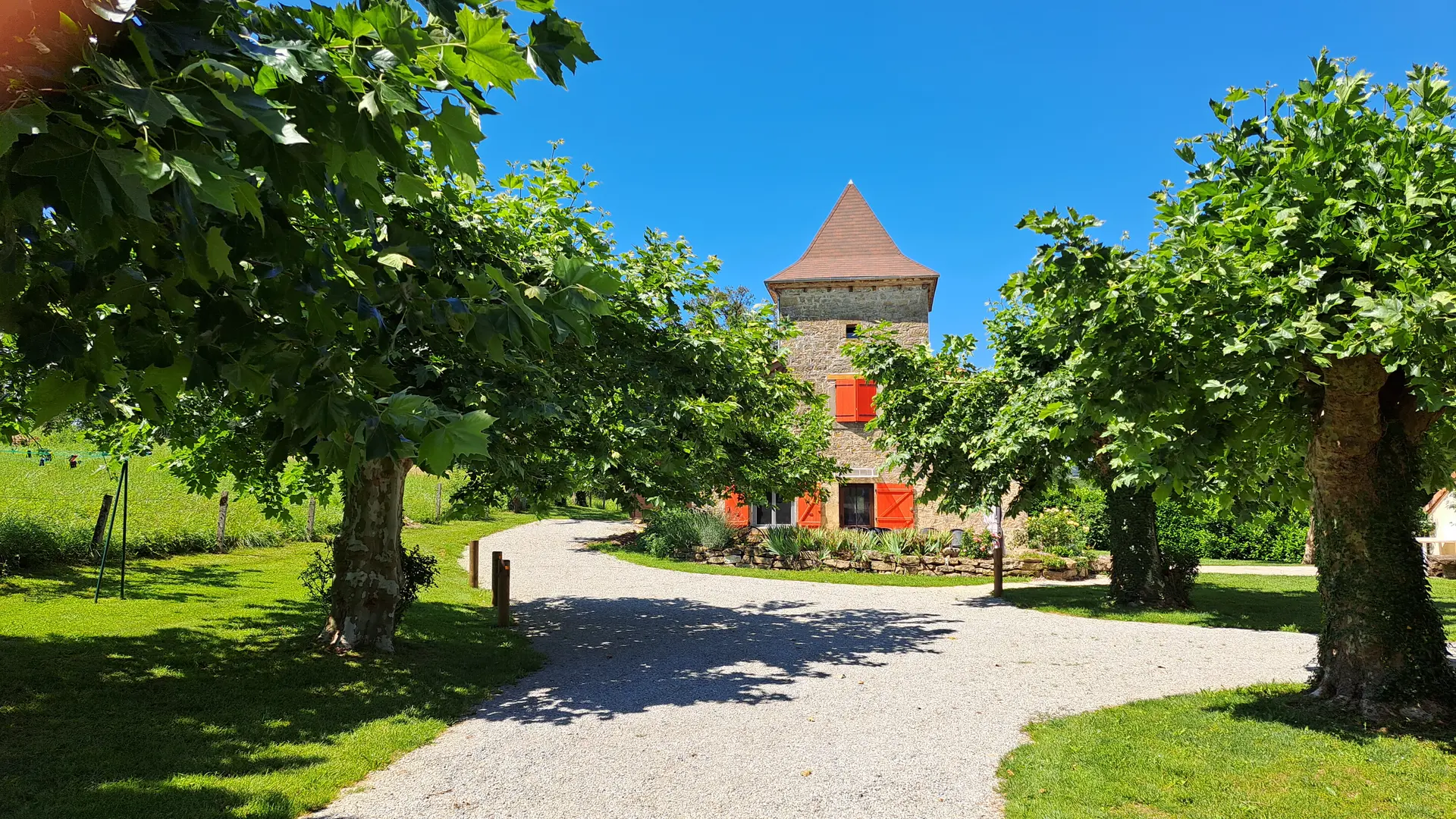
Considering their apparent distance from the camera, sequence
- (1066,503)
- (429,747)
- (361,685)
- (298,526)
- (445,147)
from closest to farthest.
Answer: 1. (445,147)
2. (429,747)
3. (361,685)
4. (298,526)
5. (1066,503)

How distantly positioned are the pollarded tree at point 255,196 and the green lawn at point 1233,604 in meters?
13.0

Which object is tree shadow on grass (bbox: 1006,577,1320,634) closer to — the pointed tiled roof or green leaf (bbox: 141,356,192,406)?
the pointed tiled roof

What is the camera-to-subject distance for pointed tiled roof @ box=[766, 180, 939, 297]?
25016mm

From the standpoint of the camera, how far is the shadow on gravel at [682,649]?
25.3 ft

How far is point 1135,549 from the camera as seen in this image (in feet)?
45.6

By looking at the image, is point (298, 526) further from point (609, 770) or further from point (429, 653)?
point (609, 770)

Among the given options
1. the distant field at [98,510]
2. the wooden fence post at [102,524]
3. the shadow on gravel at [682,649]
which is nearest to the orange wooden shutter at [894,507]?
the shadow on gravel at [682,649]

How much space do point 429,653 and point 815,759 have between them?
521 cm

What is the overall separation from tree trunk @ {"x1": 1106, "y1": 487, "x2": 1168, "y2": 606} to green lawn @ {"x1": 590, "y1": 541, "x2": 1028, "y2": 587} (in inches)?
168

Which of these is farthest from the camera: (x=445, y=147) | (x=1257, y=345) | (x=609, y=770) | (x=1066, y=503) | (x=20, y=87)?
(x=1066, y=503)

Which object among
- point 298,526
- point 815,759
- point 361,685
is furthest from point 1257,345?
point 298,526

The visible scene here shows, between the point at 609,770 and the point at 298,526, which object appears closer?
the point at 609,770

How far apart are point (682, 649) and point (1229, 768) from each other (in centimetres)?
628

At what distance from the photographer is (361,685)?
7621mm
